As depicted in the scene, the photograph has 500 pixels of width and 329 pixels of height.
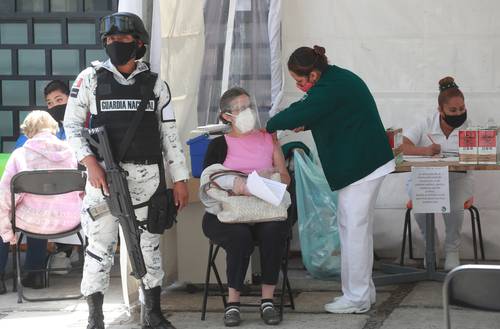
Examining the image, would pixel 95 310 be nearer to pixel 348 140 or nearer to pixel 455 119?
pixel 348 140

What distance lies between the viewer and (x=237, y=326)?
580cm

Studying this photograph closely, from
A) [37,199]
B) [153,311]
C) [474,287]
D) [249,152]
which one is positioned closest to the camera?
[474,287]

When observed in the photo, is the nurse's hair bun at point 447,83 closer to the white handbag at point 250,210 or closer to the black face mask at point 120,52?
the white handbag at point 250,210

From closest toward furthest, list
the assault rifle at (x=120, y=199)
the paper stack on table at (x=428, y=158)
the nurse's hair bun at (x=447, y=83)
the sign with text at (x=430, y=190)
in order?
the assault rifle at (x=120, y=199) → the sign with text at (x=430, y=190) → the paper stack on table at (x=428, y=158) → the nurse's hair bun at (x=447, y=83)

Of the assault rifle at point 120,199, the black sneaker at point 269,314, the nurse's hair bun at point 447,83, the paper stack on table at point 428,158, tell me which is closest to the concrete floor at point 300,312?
the black sneaker at point 269,314

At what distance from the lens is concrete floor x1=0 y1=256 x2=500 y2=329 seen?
19.1ft

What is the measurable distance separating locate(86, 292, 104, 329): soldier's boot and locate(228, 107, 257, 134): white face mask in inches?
51.2

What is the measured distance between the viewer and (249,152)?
19.6 ft

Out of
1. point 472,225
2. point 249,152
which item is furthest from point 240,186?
point 472,225

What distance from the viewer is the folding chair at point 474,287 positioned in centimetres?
373

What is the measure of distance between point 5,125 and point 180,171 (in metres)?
3.88

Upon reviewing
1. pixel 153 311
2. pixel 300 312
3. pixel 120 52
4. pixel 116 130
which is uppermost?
pixel 120 52

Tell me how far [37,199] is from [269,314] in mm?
2033

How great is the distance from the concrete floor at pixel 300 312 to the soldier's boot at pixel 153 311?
Answer: 0.26 m
